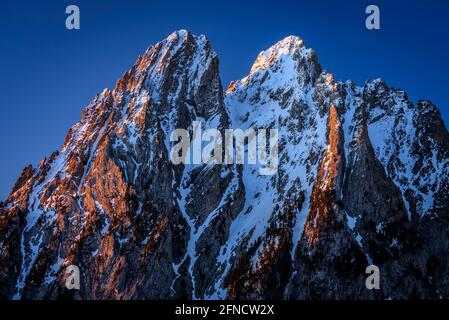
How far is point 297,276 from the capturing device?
196 m

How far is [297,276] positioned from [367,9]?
64476mm
